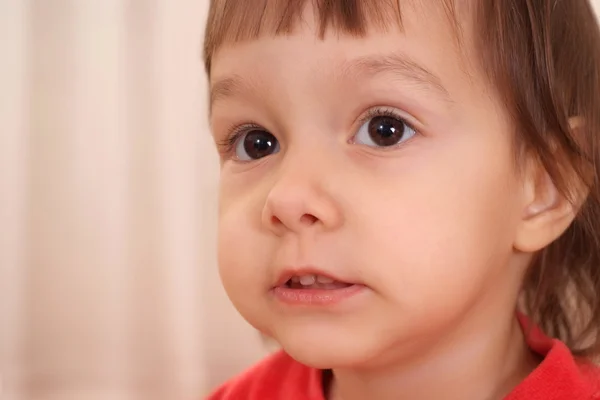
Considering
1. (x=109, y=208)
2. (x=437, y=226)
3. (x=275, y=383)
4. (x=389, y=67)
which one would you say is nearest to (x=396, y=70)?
(x=389, y=67)

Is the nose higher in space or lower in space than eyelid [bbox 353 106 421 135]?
lower

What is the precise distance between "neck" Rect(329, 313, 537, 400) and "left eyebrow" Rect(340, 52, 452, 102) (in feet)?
0.92

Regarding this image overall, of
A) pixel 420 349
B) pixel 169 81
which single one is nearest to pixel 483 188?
pixel 420 349

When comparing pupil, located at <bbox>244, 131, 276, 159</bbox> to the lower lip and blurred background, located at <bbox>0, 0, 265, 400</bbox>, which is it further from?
blurred background, located at <bbox>0, 0, 265, 400</bbox>

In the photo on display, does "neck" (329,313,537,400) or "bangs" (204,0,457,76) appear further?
"neck" (329,313,537,400)

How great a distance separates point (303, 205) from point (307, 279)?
3.1 inches

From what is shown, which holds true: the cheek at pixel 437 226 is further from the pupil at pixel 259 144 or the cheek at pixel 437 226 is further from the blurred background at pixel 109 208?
the blurred background at pixel 109 208

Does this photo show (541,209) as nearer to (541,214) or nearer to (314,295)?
(541,214)

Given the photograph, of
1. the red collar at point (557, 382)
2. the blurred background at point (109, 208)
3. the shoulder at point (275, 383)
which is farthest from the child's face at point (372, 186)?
the blurred background at point (109, 208)

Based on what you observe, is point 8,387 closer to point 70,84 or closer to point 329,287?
point 70,84

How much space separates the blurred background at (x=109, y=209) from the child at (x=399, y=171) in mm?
570

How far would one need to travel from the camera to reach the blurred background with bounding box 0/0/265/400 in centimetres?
133

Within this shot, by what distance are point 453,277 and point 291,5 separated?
289 mm

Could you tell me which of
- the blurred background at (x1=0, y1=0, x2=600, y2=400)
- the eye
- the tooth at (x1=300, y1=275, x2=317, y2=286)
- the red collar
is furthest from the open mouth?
the blurred background at (x1=0, y1=0, x2=600, y2=400)
